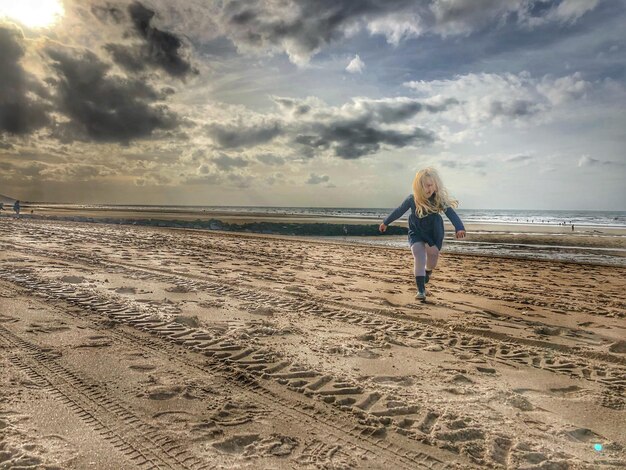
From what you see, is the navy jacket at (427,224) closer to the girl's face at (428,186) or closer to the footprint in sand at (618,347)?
the girl's face at (428,186)

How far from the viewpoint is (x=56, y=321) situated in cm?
508

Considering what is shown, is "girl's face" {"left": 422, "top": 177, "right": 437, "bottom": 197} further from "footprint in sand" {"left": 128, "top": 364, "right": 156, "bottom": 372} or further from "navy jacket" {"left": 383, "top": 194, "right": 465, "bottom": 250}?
"footprint in sand" {"left": 128, "top": 364, "right": 156, "bottom": 372}

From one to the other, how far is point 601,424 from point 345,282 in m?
6.05

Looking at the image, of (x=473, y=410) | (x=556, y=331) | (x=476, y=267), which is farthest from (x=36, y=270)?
(x=476, y=267)

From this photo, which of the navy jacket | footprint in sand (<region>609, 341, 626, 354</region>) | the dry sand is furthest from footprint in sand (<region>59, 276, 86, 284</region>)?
footprint in sand (<region>609, 341, 626, 354</region>)

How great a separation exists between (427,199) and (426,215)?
28 centimetres

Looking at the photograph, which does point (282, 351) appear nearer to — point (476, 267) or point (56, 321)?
point (56, 321)

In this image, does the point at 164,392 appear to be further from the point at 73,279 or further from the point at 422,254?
the point at 73,279

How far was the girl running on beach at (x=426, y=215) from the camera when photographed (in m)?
6.87

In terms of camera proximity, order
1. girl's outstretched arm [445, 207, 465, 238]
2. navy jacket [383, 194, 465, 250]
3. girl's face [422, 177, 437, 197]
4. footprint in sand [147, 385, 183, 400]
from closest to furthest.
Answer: footprint in sand [147, 385, 183, 400] → girl's outstretched arm [445, 207, 465, 238] → girl's face [422, 177, 437, 197] → navy jacket [383, 194, 465, 250]

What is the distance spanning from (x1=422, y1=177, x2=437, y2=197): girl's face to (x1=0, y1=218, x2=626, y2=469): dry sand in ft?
6.32

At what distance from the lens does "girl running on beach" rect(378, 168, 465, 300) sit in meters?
6.87

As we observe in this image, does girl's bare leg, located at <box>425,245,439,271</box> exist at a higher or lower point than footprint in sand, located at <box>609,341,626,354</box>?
higher

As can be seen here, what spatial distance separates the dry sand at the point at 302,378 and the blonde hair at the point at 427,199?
1.63m
